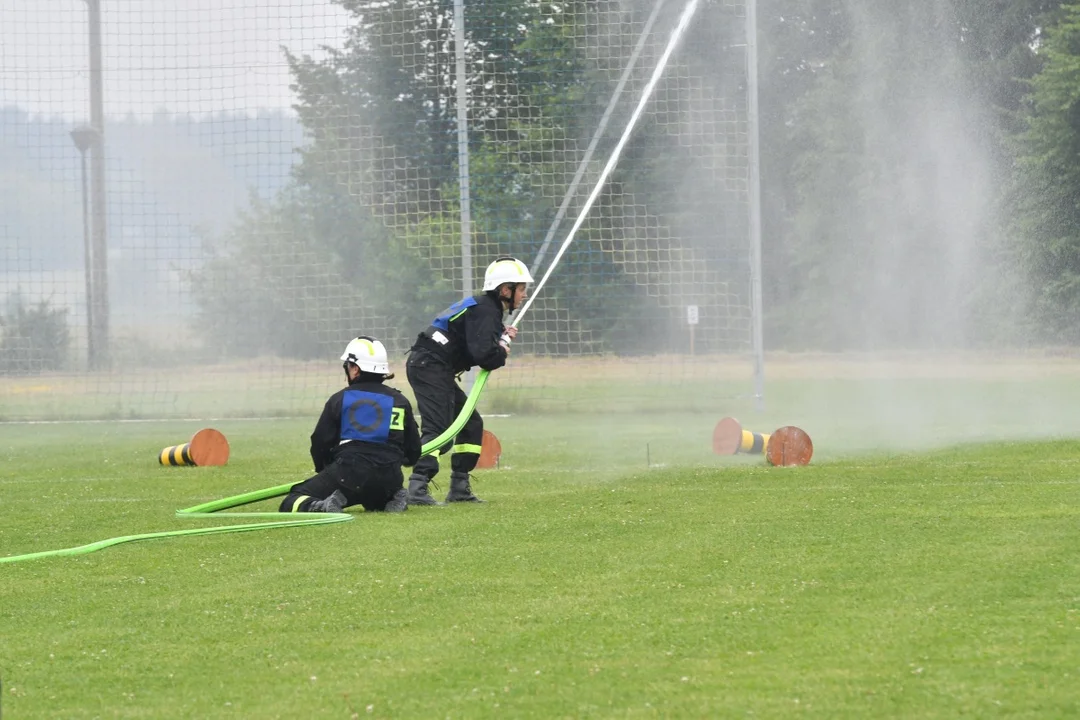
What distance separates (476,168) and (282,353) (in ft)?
16.0

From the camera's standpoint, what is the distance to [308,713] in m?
4.91

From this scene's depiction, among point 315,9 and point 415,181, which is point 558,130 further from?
point 315,9

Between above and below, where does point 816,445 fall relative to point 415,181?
below

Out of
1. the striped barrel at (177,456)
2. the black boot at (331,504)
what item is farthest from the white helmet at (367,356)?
the striped barrel at (177,456)

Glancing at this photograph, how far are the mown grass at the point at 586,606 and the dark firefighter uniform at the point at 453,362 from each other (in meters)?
0.49

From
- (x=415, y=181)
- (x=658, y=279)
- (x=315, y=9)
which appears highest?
(x=315, y=9)

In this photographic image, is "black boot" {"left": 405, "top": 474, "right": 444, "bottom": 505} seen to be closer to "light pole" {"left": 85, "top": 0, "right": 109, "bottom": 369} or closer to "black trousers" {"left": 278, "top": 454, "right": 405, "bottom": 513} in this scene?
"black trousers" {"left": 278, "top": 454, "right": 405, "bottom": 513}

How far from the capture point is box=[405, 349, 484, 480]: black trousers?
1141 centimetres

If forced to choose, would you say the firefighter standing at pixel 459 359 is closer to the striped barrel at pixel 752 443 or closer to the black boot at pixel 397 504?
the black boot at pixel 397 504

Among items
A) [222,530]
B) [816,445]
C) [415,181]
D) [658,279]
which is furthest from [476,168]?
[222,530]

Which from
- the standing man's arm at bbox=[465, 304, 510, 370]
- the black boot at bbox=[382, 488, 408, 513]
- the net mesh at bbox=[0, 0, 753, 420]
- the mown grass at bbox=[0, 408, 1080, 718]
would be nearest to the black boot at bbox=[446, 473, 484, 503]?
the mown grass at bbox=[0, 408, 1080, 718]

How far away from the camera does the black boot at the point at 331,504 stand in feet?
34.0

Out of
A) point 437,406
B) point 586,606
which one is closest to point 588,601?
point 586,606

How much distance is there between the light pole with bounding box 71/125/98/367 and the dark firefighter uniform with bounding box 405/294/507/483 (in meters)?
15.1
